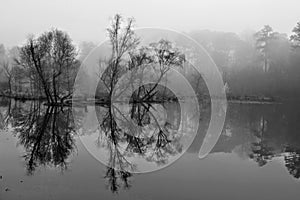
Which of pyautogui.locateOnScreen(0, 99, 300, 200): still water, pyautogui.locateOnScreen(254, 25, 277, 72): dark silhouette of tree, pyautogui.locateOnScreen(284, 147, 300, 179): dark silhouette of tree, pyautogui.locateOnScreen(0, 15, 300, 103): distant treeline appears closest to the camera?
pyautogui.locateOnScreen(0, 99, 300, 200): still water

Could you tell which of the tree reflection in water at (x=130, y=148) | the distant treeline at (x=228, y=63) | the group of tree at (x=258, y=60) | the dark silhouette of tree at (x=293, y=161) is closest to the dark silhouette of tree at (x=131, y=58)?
the distant treeline at (x=228, y=63)

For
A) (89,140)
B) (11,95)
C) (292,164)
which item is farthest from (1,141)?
(11,95)

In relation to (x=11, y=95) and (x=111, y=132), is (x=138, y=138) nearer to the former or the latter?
(x=111, y=132)

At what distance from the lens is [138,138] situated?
12.0 m

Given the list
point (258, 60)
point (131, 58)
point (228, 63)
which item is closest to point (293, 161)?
point (131, 58)

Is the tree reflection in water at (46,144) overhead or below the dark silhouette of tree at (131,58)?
below

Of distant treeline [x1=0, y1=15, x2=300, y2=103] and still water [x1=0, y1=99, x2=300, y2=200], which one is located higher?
distant treeline [x1=0, y1=15, x2=300, y2=103]

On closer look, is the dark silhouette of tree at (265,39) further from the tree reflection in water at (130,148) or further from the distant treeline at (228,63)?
the tree reflection in water at (130,148)

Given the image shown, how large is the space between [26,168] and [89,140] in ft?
13.4

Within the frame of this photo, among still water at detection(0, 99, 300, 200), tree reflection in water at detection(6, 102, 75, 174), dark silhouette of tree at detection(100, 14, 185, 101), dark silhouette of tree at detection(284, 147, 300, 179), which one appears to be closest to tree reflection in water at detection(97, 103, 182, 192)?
still water at detection(0, 99, 300, 200)

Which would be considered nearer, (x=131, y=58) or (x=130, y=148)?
(x=130, y=148)

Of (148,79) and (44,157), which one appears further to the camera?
(148,79)

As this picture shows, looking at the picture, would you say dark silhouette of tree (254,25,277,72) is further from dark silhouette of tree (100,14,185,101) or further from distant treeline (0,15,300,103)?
dark silhouette of tree (100,14,185,101)

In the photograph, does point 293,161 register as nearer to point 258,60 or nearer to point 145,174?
point 145,174
